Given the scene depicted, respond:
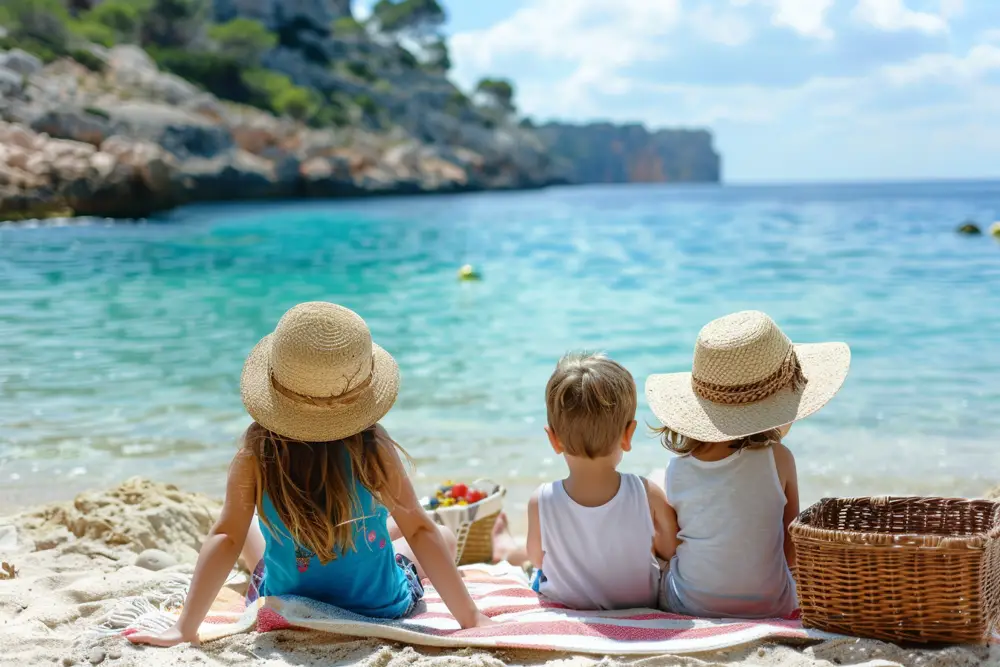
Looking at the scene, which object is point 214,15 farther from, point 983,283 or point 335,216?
point 983,283

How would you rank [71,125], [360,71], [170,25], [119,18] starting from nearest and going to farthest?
[71,125] < [119,18] < [170,25] < [360,71]

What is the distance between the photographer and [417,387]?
794 cm

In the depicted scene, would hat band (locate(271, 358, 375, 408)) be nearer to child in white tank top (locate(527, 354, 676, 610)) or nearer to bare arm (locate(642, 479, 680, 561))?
child in white tank top (locate(527, 354, 676, 610))

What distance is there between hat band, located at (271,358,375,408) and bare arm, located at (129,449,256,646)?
0.76 feet

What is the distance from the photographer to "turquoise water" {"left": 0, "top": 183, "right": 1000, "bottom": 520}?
5.97m

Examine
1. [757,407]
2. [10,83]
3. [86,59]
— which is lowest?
[757,407]

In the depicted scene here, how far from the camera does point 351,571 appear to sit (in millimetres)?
2865

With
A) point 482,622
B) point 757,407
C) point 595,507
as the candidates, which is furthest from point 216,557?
point 757,407

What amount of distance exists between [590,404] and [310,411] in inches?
31.8

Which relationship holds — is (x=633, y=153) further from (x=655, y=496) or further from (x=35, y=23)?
(x=655, y=496)

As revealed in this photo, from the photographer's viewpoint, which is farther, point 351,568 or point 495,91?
point 495,91

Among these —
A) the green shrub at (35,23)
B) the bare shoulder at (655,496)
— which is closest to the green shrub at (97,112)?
the green shrub at (35,23)

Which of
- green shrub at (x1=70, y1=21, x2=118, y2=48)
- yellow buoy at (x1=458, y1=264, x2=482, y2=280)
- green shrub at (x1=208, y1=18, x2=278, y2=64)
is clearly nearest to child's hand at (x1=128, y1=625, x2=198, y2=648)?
yellow buoy at (x1=458, y1=264, x2=482, y2=280)

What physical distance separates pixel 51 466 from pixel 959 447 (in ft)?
18.8
